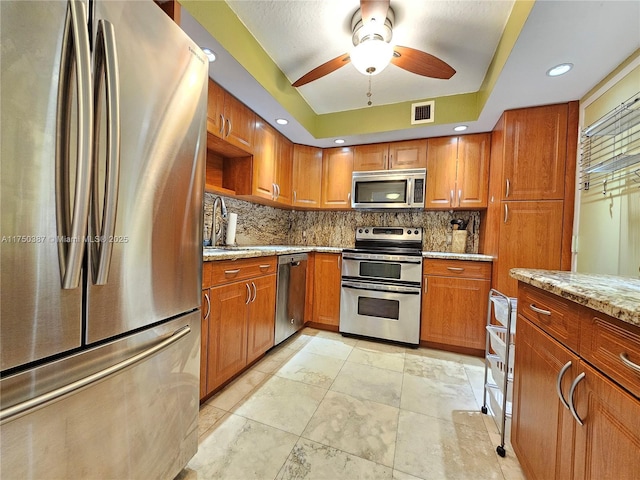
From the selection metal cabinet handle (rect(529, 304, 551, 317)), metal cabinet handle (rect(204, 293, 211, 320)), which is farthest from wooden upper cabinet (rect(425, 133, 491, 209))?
metal cabinet handle (rect(204, 293, 211, 320))

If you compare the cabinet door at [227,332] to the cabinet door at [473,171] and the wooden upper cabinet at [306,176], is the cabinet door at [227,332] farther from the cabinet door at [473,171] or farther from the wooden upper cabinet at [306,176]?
the cabinet door at [473,171]

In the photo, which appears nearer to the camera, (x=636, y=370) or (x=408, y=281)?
(x=636, y=370)

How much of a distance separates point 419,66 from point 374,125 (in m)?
0.98

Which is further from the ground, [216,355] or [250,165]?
[250,165]

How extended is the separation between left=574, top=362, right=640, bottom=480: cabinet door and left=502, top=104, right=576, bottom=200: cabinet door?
1.83m

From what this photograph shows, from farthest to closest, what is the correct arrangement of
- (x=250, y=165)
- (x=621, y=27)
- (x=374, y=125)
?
(x=374, y=125)
(x=250, y=165)
(x=621, y=27)

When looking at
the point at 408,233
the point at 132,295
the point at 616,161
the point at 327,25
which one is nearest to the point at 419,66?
the point at 327,25

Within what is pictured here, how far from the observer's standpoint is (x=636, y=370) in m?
0.55

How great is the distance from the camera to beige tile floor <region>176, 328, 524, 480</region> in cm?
116

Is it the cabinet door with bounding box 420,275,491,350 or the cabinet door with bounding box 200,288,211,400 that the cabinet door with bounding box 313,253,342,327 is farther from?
the cabinet door with bounding box 200,288,211,400

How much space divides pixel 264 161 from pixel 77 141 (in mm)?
1935

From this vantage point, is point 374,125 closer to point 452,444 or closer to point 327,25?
point 327,25

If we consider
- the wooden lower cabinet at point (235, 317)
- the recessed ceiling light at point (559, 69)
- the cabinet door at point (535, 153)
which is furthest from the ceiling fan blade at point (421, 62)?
→ the wooden lower cabinet at point (235, 317)

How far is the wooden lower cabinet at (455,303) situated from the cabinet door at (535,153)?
2.35 feet
